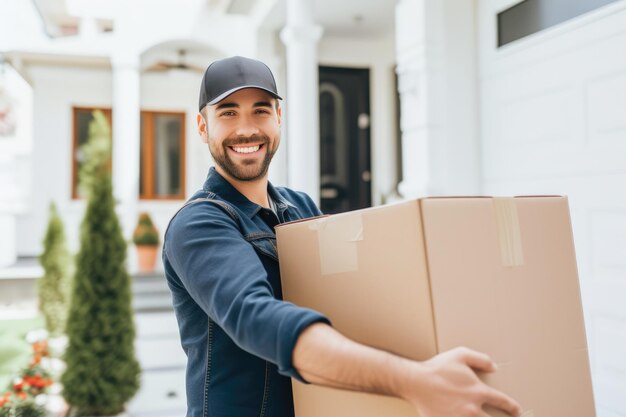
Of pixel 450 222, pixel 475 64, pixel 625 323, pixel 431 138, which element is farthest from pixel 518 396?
pixel 475 64

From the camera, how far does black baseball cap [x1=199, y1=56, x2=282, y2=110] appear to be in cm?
112

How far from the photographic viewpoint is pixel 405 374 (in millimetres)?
753

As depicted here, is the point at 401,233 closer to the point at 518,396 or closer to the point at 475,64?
the point at 518,396

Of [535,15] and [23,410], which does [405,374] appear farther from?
[23,410]

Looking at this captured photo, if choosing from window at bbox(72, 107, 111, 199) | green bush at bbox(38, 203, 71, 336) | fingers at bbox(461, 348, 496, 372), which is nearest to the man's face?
fingers at bbox(461, 348, 496, 372)

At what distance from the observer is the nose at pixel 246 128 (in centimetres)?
116

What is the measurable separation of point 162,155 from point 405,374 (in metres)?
8.45

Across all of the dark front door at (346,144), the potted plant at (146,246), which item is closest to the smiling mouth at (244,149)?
the dark front door at (346,144)

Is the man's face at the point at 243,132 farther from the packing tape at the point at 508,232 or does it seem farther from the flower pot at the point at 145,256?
the flower pot at the point at 145,256

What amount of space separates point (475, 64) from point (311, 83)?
4.96 ft

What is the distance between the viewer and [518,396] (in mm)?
840

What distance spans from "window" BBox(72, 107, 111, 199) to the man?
7993 mm

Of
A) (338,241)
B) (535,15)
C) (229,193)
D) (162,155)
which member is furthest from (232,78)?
(162,155)

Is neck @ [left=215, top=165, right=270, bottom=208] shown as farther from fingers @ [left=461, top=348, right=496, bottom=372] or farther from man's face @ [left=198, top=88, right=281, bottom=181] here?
fingers @ [left=461, top=348, right=496, bottom=372]
